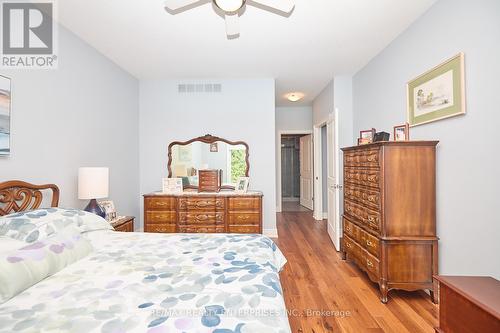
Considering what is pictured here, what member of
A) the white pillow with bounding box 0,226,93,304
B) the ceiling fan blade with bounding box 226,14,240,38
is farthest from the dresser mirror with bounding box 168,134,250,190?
the white pillow with bounding box 0,226,93,304

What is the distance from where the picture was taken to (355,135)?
4051mm

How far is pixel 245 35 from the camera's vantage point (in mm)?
2701

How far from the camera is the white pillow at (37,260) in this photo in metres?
1.09

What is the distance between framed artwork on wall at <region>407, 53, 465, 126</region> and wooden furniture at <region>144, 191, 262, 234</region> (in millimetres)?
2193

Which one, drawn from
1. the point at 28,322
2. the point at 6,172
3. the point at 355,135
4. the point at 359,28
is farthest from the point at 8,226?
the point at 355,135

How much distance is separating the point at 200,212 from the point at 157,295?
8.35 ft

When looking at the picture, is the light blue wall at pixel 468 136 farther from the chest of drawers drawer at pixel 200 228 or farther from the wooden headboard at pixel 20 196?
the wooden headboard at pixel 20 196

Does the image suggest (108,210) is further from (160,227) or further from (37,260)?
(37,260)

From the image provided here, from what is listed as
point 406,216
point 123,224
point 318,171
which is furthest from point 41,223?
point 318,171

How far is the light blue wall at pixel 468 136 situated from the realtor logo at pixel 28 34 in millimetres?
3478

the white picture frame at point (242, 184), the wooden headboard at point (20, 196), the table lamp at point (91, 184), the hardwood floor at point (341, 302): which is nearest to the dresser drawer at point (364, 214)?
the hardwood floor at point (341, 302)

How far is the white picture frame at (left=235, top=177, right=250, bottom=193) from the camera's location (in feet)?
12.8

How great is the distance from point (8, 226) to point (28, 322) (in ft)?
3.09

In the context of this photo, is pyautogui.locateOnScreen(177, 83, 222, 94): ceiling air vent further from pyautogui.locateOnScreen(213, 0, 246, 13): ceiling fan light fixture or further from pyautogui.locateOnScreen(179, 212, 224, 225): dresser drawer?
pyautogui.locateOnScreen(213, 0, 246, 13): ceiling fan light fixture
